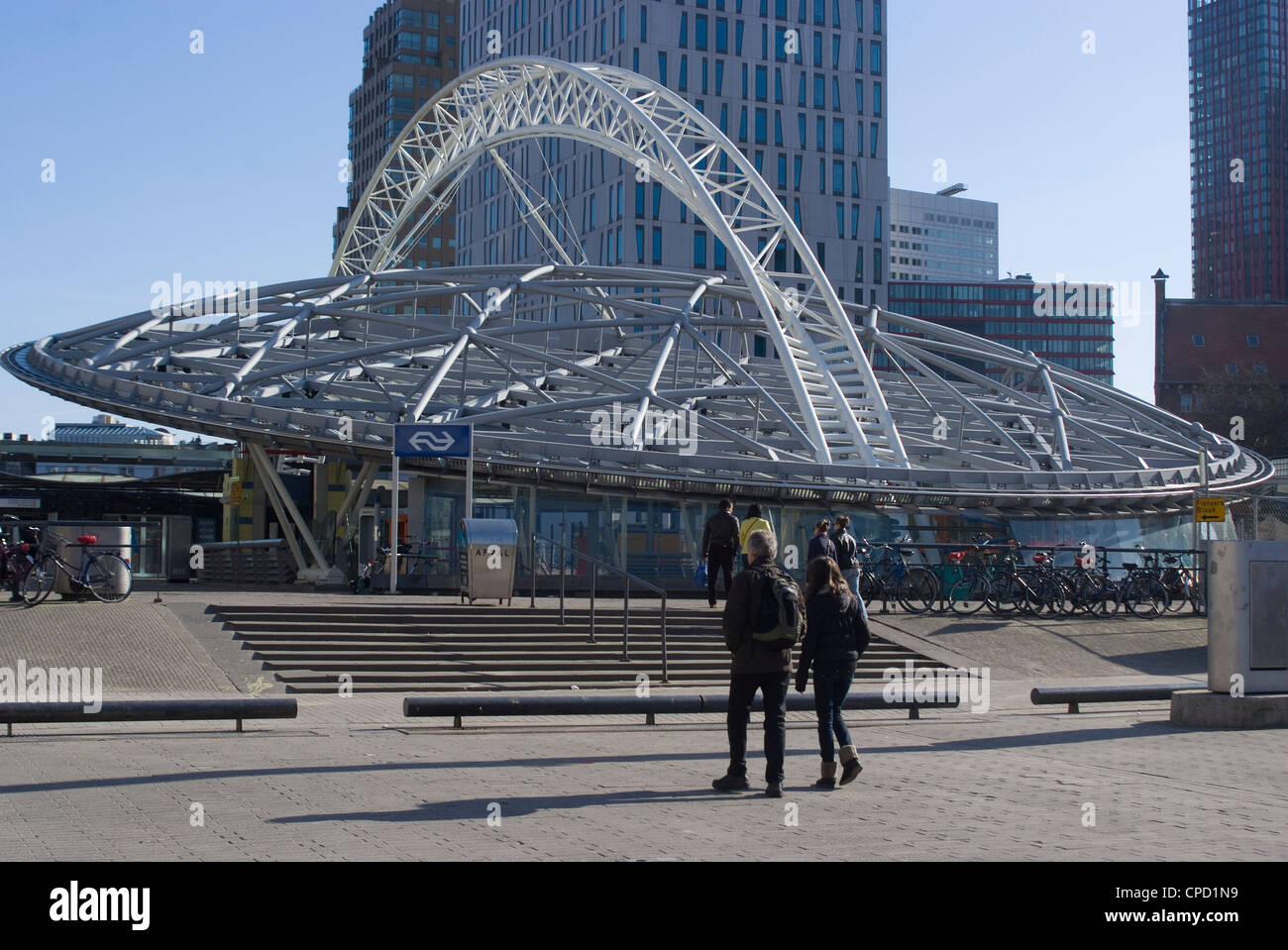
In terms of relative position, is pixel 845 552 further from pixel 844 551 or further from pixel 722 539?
pixel 722 539

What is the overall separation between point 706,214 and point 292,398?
11.9 m

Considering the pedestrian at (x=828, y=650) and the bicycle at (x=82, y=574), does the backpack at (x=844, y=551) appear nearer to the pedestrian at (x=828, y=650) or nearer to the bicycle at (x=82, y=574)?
the pedestrian at (x=828, y=650)

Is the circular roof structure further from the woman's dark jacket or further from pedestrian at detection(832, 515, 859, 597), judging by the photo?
the woman's dark jacket

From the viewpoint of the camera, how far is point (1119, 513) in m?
31.1

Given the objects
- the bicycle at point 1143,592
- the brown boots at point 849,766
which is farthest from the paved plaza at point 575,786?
the bicycle at point 1143,592

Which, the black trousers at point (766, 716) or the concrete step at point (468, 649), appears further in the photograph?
the concrete step at point (468, 649)

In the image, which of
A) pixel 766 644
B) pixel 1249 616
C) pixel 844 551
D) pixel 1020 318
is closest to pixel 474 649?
pixel 844 551

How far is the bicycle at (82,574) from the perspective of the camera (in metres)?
18.7

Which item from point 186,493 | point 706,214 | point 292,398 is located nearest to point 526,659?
point 292,398

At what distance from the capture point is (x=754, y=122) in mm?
93125

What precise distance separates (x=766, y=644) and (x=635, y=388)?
23.0m

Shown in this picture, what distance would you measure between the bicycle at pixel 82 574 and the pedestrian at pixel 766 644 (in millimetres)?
11828

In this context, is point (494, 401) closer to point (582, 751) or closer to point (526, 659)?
point (526, 659)

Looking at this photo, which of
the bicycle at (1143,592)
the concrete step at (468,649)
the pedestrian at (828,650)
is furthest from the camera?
the bicycle at (1143,592)
